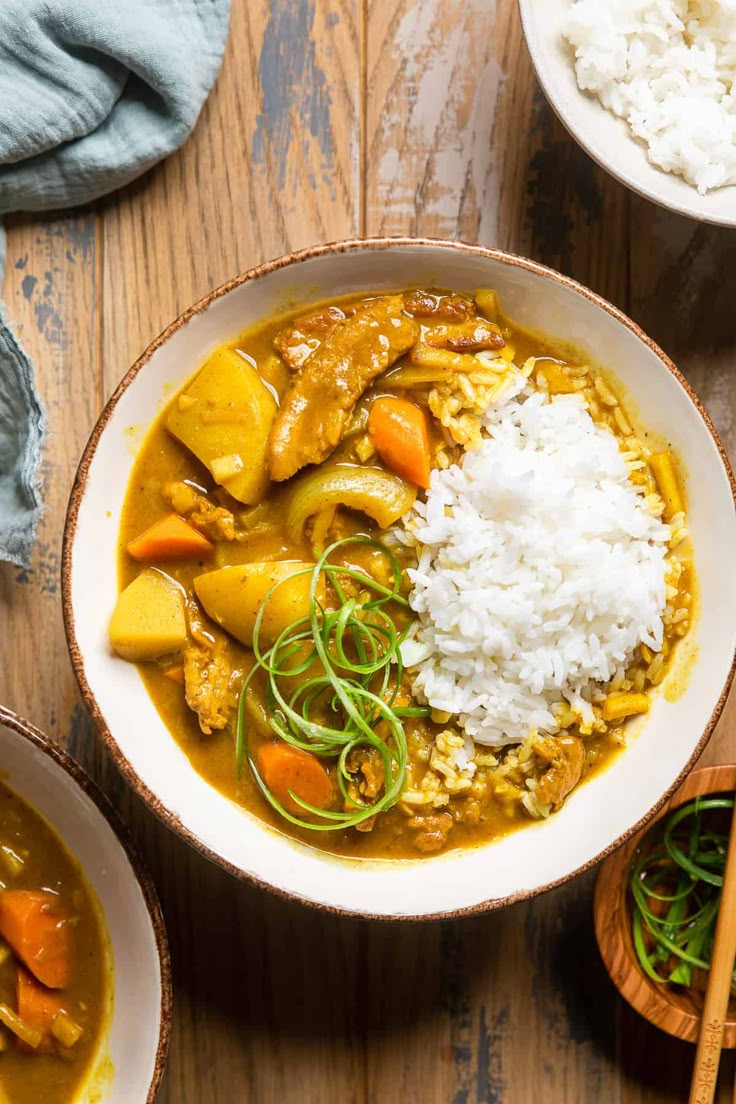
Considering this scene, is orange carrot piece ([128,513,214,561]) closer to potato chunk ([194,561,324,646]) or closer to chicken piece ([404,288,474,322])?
potato chunk ([194,561,324,646])

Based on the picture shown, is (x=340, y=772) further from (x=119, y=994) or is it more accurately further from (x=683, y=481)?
(x=683, y=481)

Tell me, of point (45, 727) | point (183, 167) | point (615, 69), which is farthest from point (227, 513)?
point (615, 69)

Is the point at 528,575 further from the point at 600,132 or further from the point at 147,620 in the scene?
the point at 600,132

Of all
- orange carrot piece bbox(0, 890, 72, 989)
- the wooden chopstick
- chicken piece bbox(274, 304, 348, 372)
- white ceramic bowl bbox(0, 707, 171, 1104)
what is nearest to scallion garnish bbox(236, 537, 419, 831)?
white ceramic bowl bbox(0, 707, 171, 1104)

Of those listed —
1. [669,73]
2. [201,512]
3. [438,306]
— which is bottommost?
[201,512]

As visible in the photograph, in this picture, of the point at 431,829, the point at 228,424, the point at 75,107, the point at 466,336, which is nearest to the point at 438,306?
the point at 466,336

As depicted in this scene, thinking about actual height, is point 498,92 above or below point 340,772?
above

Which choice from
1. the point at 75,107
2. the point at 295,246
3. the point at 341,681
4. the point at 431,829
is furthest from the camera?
the point at 295,246
